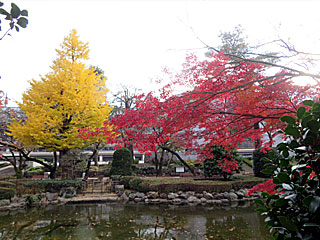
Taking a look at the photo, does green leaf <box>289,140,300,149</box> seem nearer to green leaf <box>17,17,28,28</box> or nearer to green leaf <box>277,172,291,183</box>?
A: green leaf <box>277,172,291,183</box>

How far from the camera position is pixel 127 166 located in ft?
48.4

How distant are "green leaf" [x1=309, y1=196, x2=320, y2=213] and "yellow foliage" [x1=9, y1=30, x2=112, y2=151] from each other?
40.0 feet

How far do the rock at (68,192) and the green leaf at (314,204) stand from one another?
11.4m

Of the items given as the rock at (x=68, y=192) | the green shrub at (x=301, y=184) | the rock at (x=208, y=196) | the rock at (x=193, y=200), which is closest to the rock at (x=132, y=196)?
the rock at (x=193, y=200)

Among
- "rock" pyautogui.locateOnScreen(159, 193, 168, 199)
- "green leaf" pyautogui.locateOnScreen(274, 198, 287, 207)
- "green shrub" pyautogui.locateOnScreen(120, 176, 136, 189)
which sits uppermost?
"green leaf" pyautogui.locateOnScreen(274, 198, 287, 207)

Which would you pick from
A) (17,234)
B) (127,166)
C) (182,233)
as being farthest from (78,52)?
(182,233)

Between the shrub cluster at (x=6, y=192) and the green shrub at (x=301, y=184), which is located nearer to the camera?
the green shrub at (x=301, y=184)

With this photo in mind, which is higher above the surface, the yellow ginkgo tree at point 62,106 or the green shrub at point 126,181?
the yellow ginkgo tree at point 62,106

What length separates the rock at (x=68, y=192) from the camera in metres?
10.9

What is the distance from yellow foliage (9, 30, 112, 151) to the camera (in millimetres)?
12156

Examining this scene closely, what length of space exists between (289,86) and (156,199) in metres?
7.72

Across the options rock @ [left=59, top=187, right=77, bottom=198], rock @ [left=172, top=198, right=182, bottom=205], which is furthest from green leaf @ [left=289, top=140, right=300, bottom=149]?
rock @ [left=59, top=187, right=77, bottom=198]

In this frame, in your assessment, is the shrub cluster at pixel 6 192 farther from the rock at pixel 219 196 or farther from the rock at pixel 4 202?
the rock at pixel 219 196

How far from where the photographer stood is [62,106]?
1252cm
